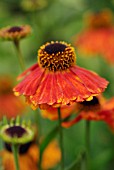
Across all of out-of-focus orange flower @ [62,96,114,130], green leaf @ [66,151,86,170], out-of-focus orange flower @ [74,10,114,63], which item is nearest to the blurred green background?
out-of-focus orange flower @ [74,10,114,63]

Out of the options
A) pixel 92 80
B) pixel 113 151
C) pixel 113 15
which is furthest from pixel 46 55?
pixel 113 15

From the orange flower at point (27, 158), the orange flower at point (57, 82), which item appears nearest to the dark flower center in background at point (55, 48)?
the orange flower at point (57, 82)

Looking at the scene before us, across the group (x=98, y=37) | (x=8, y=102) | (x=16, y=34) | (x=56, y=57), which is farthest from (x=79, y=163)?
(x=98, y=37)

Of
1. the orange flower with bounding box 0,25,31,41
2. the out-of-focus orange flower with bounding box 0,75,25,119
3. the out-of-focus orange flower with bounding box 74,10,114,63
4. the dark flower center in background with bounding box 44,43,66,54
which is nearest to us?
the dark flower center in background with bounding box 44,43,66,54

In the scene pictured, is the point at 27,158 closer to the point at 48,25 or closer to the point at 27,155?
the point at 27,155

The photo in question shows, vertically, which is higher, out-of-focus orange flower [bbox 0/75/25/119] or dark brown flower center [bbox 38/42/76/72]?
dark brown flower center [bbox 38/42/76/72]

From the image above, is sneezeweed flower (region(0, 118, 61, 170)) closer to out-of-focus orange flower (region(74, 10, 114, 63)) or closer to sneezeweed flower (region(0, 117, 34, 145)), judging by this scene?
sneezeweed flower (region(0, 117, 34, 145))
